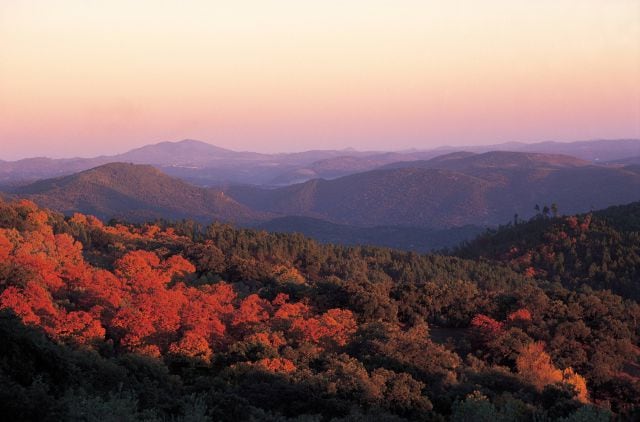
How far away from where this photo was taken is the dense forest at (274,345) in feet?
76.9

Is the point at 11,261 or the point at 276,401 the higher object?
the point at 11,261

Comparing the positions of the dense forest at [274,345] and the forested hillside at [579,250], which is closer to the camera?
the dense forest at [274,345]

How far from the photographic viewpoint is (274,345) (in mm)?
34469

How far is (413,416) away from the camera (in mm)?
26422

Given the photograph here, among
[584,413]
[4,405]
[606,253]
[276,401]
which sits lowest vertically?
[606,253]

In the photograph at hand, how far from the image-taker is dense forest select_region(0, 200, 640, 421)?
23.4 meters

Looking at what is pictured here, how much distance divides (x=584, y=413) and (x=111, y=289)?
31148 mm

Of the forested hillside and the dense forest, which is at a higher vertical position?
the dense forest

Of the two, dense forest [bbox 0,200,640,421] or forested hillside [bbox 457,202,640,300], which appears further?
forested hillside [bbox 457,202,640,300]

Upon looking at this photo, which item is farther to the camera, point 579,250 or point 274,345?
point 579,250

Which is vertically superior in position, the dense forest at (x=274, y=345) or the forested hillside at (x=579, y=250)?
the dense forest at (x=274, y=345)

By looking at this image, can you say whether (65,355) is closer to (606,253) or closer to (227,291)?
(227,291)

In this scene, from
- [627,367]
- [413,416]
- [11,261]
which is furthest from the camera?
[11,261]

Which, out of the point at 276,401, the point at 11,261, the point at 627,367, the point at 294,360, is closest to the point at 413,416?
the point at 276,401
